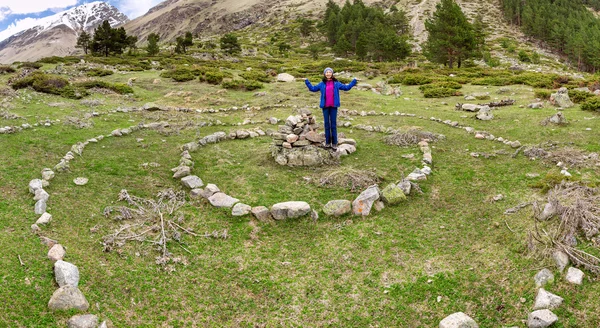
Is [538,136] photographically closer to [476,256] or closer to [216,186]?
[476,256]

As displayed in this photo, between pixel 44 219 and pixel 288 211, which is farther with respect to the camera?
pixel 288 211

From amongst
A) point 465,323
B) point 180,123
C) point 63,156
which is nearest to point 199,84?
point 180,123

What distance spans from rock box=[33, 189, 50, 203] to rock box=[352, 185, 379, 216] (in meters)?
7.74

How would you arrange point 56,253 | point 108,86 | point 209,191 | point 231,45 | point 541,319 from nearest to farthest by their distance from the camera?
1. point 541,319
2. point 56,253
3. point 209,191
4. point 108,86
5. point 231,45

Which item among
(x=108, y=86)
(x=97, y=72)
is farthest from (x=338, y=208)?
(x=97, y=72)

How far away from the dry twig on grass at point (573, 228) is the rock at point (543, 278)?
0.50 m

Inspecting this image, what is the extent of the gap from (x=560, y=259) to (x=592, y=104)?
1604 cm

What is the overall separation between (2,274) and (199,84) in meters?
26.3

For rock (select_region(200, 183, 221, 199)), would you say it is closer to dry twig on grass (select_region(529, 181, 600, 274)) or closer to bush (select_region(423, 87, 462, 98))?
dry twig on grass (select_region(529, 181, 600, 274))

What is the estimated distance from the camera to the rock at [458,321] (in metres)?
5.82

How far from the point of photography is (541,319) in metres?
5.52

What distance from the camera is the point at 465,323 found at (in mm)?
5836

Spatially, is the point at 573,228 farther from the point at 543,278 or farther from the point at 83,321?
the point at 83,321

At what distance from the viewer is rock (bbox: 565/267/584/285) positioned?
6058 millimetres
